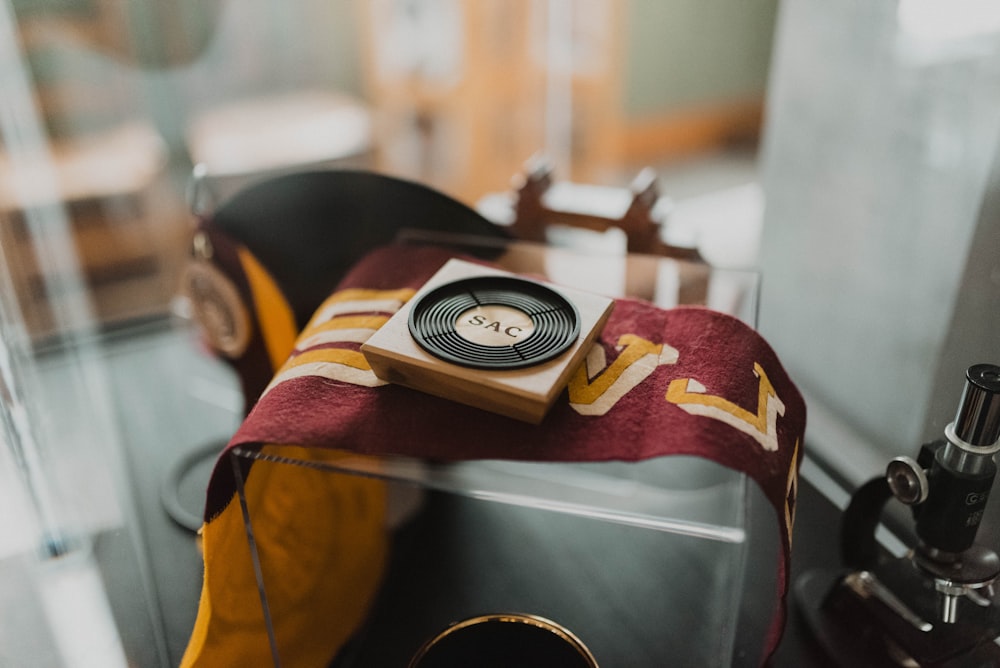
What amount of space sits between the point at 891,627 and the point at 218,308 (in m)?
0.57

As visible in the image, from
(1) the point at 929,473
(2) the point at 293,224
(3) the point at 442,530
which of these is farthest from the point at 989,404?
(2) the point at 293,224

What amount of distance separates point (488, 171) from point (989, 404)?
179cm

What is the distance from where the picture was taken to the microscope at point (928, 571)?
556 millimetres

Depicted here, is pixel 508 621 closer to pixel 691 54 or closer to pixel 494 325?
pixel 494 325

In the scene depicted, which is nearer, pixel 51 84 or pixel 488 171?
pixel 51 84

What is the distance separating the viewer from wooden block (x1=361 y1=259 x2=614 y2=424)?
50 centimetres

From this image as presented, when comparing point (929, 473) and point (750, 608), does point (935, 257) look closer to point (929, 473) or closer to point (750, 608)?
point (929, 473)

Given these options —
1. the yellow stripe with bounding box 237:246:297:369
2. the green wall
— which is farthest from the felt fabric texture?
the green wall

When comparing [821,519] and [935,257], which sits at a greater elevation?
[935,257]

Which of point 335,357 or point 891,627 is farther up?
point 335,357

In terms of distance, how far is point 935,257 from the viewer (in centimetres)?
72

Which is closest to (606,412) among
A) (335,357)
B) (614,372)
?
(614,372)

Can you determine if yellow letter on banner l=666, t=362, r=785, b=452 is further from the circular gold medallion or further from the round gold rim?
the circular gold medallion

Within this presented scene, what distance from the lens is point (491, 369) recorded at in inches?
19.9
